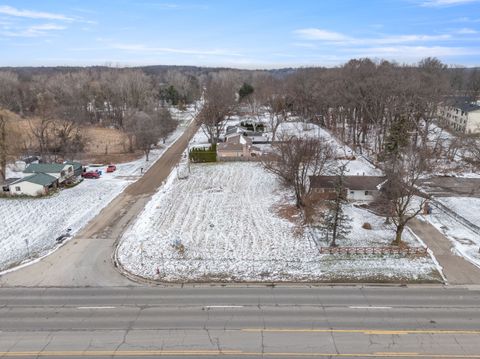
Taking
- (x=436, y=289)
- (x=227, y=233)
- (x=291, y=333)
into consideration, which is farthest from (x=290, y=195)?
(x=291, y=333)

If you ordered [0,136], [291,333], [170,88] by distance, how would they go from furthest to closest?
[170,88] < [0,136] < [291,333]

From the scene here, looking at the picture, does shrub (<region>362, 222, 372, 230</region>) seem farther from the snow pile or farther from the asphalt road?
the asphalt road

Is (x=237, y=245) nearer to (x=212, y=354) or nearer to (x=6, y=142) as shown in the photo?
(x=212, y=354)

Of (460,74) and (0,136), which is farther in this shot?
(460,74)

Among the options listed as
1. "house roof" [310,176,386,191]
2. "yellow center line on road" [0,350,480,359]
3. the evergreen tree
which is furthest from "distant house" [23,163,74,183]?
the evergreen tree

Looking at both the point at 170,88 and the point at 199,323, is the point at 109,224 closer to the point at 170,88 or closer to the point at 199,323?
the point at 199,323

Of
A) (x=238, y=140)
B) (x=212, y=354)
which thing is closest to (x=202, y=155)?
(x=238, y=140)

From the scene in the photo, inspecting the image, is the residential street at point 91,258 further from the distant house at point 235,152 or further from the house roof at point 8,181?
the distant house at point 235,152

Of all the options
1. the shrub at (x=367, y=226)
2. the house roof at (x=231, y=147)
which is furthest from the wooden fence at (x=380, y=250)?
the house roof at (x=231, y=147)
